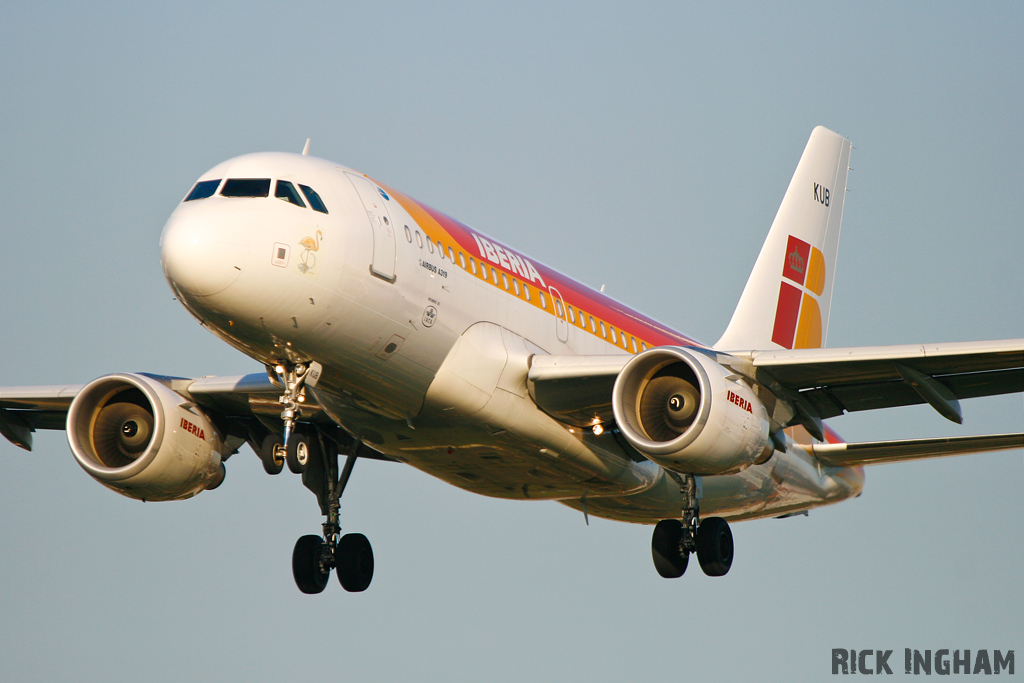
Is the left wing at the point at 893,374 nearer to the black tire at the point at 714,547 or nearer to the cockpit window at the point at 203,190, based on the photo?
the black tire at the point at 714,547

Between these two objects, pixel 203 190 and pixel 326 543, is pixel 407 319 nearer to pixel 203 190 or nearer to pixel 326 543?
A: pixel 203 190

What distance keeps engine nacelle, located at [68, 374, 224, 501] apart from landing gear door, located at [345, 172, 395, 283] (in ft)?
21.3

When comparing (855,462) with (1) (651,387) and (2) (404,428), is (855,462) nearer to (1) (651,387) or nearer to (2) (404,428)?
(1) (651,387)

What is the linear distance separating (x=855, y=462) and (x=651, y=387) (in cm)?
762

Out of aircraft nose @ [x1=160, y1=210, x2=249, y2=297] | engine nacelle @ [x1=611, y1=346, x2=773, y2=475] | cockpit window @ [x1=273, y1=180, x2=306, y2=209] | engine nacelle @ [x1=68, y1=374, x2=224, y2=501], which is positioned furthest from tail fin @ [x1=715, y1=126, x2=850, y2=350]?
aircraft nose @ [x1=160, y1=210, x2=249, y2=297]

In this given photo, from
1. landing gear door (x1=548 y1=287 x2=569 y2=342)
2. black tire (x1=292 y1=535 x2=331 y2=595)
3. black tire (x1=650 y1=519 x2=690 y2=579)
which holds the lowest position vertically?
black tire (x1=292 y1=535 x2=331 y2=595)

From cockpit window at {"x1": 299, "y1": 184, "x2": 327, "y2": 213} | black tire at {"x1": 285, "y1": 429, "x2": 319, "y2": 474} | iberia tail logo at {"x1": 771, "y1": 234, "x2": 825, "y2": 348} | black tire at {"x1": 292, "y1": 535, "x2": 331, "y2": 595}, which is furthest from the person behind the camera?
iberia tail logo at {"x1": 771, "y1": 234, "x2": 825, "y2": 348}

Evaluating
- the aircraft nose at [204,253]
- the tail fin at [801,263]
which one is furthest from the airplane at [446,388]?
the tail fin at [801,263]

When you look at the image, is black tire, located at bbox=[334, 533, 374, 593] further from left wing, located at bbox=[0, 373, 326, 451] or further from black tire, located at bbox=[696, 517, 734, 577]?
black tire, located at bbox=[696, 517, 734, 577]

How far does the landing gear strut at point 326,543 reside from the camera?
25.0 meters

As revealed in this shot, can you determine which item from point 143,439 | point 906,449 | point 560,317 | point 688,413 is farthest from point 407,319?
point 906,449

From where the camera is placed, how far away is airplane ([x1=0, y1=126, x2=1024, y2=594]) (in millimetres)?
18047

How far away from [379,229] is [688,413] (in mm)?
5592

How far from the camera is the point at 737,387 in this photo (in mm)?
19688
